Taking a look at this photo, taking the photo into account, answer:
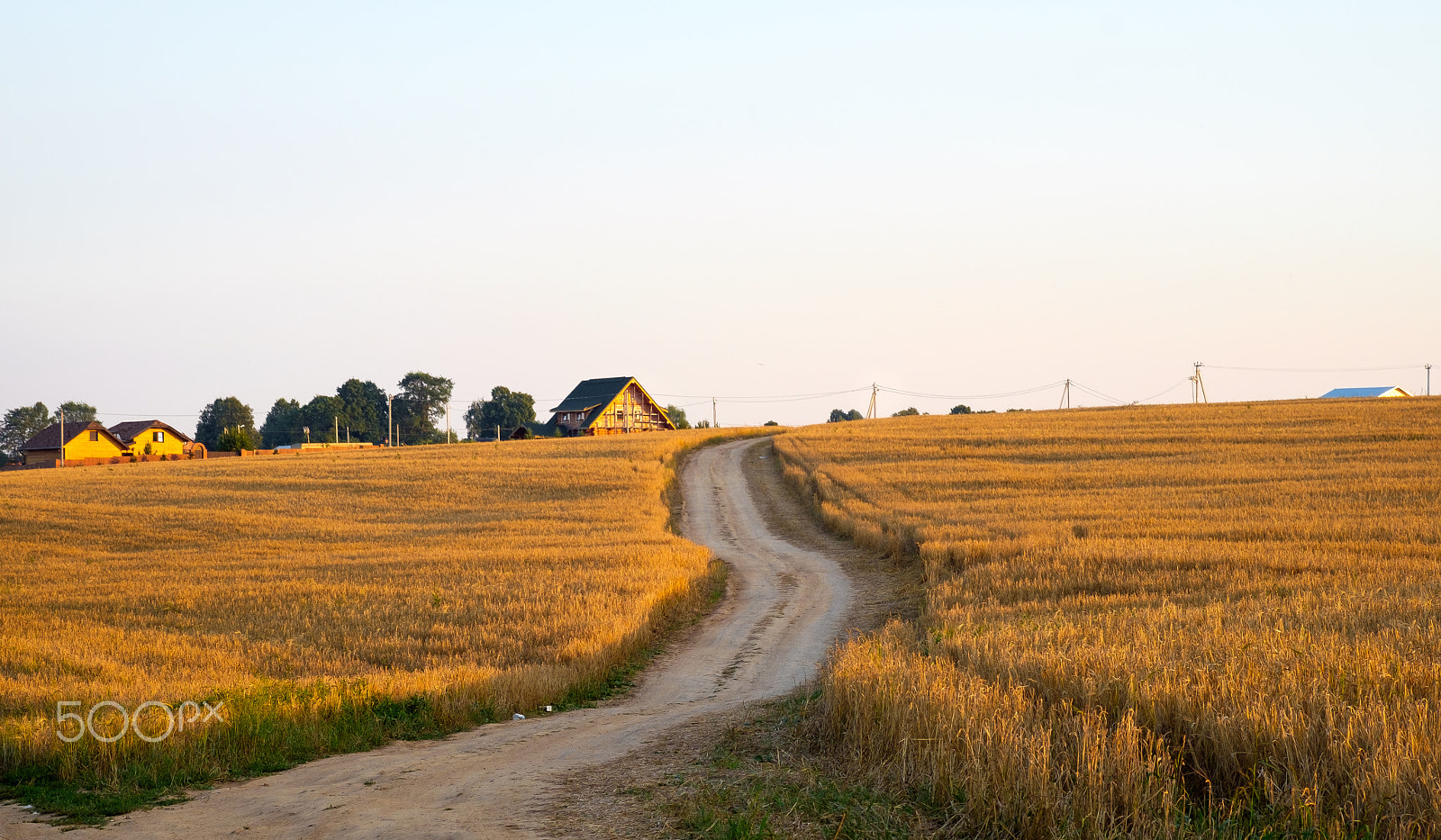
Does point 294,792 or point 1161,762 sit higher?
point 1161,762

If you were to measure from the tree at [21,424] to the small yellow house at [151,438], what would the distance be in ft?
215

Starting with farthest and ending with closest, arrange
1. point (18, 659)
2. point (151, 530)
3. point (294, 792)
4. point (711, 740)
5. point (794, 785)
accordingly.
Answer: point (151, 530) → point (18, 659) → point (711, 740) → point (294, 792) → point (794, 785)

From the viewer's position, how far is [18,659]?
1514 cm

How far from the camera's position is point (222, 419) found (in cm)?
15512

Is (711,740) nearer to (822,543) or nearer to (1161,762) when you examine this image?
(1161,762)

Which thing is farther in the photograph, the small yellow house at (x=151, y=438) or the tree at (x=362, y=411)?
the tree at (x=362, y=411)

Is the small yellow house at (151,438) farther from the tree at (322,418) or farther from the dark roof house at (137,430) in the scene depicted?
the tree at (322,418)

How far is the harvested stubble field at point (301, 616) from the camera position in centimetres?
1020

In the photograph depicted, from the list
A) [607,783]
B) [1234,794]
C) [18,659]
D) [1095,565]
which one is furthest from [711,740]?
[1095,565]

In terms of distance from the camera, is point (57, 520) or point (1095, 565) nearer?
point (1095, 565)

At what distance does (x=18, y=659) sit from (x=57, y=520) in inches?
1044
